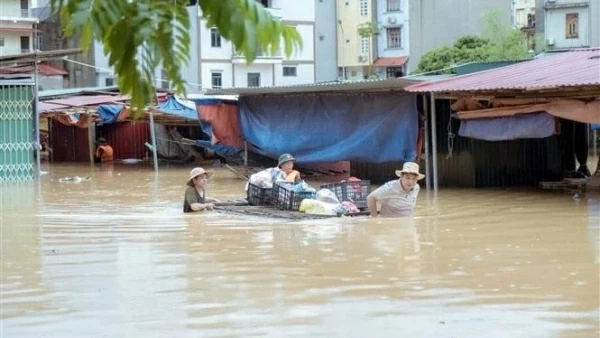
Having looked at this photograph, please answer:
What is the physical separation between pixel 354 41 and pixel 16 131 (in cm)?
4188

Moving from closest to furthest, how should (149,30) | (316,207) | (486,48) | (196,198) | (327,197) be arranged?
1. (149,30)
2. (316,207)
3. (327,197)
4. (196,198)
5. (486,48)

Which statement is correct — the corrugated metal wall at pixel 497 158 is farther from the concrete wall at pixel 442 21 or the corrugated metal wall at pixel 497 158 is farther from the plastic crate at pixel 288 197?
the concrete wall at pixel 442 21

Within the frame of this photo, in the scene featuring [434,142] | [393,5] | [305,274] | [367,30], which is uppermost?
[393,5]

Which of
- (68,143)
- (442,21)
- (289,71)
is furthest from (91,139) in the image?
(442,21)

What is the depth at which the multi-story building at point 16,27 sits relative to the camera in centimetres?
4972

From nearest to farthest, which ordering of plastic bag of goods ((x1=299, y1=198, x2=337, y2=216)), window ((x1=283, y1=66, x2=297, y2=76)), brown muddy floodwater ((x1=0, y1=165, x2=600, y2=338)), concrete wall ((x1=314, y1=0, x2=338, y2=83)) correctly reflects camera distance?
1. brown muddy floodwater ((x1=0, y1=165, x2=600, y2=338))
2. plastic bag of goods ((x1=299, y1=198, x2=337, y2=216))
3. window ((x1=283, y1=66, x2=297, y2=76))
4. concrete wall ((x1=314, y1=0, x2=338, y2=83))

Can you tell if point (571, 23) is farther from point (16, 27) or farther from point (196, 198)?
point (196, 198)

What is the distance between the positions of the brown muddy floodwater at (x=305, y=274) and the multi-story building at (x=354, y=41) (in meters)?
47.0

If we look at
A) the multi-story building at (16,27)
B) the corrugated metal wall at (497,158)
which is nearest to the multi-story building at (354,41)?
the multi-story building at (16,27)

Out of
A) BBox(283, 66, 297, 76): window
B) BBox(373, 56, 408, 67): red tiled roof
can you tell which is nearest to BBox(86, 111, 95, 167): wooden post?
BBox(283, 66, 297, 76): window

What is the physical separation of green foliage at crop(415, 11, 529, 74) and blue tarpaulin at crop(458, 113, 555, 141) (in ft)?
95.0

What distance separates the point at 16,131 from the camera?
2100 cm

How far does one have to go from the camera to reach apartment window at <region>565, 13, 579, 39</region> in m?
50.9

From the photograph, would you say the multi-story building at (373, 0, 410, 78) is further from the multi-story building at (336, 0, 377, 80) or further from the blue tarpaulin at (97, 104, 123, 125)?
the blue tarpaulin at (97, 104, 123, 125)
